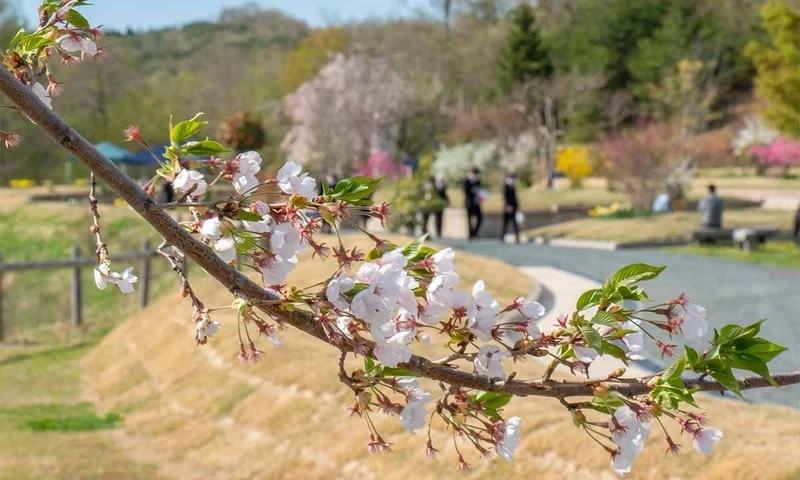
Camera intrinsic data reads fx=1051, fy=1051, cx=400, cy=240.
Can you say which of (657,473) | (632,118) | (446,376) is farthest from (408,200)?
(632,118)

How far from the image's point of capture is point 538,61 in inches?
1895

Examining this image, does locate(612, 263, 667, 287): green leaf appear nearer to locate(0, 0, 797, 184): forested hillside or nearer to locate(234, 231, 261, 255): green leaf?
locate(234, 231, 261, 255): green leaf

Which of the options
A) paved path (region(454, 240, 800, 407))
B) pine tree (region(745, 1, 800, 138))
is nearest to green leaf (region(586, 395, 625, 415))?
paved path (region(454, 240, 800, 407))

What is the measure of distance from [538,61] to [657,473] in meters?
44.4

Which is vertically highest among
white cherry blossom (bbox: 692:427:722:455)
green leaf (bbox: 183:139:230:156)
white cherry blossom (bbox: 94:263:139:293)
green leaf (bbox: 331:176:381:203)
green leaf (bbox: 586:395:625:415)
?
green leaf (bbox: 183:139:230:156)

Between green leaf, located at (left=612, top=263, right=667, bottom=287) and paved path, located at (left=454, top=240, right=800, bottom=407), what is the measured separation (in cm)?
642

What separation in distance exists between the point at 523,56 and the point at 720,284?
35.0 m

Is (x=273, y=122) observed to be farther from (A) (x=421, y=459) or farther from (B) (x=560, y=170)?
(A) (x=421, y=459)

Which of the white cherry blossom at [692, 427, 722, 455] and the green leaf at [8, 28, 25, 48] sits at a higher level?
the green leaf at [8, 28, 25, 48]

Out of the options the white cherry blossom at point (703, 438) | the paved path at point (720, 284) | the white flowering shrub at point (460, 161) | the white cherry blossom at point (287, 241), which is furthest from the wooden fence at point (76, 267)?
the white flowering shrub at point (460, 161)

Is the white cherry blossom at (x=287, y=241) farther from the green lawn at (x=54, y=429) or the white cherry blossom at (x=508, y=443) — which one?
the green lawn at (x=54, y=429)

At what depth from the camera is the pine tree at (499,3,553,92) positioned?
156ft

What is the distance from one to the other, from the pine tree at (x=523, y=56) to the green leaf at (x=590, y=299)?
46185 millimetres

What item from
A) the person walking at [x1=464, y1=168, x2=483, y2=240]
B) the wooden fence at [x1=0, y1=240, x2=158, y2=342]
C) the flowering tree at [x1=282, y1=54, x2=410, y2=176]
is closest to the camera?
the wooden fence at [x1=0, y1=240, x2=158, y2=342]
